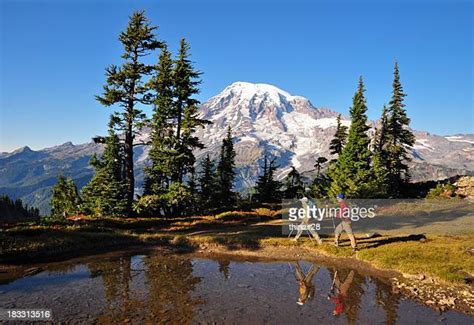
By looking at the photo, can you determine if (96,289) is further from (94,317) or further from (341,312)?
(341,312)

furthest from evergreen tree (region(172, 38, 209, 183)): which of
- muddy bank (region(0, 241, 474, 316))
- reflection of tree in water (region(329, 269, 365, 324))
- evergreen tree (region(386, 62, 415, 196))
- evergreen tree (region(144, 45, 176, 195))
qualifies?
evergreen tree (region(386, 62, 415, 196))

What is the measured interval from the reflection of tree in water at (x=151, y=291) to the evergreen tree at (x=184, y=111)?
1610cm

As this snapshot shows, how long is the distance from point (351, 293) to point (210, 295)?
552cm

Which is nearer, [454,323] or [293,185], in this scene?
[454,323]

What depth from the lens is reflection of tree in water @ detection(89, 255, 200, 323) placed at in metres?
11.2

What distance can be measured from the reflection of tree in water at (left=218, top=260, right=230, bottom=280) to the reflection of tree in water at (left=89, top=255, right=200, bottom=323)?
59.0 inches

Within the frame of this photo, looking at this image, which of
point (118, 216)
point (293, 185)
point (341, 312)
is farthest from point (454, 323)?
point (293, 185)

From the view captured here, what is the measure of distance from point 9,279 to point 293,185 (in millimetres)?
50223

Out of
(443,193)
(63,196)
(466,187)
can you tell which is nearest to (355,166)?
(443,193)

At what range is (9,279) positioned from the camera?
1485 centimetres

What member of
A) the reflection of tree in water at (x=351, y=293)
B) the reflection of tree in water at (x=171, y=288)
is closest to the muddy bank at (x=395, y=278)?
the reflection of tree in water at (x=351, y=293)

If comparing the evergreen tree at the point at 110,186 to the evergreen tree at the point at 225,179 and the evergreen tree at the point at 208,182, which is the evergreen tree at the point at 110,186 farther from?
the evergreen tree at the point at 225,179

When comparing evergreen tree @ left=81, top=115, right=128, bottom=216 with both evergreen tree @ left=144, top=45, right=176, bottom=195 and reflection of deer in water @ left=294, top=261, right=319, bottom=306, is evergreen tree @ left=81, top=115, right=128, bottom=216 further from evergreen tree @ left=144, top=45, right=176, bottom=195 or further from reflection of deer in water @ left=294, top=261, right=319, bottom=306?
reflection of deer in water @ left=294, top=261, right=319, bottom=306

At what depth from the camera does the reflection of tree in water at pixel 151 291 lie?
11.2m
